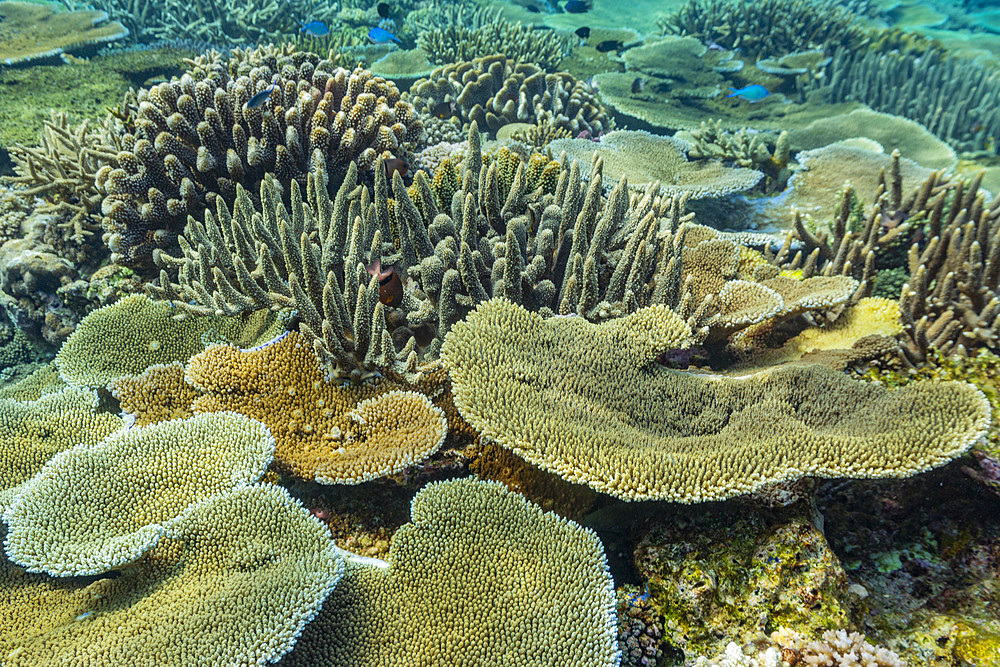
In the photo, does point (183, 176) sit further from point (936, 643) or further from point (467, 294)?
point (936, 643)

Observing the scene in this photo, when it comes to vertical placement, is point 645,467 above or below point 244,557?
above

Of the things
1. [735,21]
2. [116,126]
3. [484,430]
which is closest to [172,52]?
[116,126]

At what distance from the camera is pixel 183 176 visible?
3.86 m

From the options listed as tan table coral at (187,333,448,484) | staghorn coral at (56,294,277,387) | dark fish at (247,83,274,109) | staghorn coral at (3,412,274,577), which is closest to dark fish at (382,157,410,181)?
dark fish at (247,83,274,109)

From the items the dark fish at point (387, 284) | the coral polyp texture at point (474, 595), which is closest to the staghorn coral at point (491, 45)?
the dark fish at point (387, 284)

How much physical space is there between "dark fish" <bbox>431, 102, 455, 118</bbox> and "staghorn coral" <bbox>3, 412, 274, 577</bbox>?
6103 mm

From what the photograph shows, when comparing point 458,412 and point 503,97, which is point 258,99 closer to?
point 458,412

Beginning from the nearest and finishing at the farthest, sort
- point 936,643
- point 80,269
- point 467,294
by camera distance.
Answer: point 936,643 → point 467,294 → point 80,269

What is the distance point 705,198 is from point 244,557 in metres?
5.39

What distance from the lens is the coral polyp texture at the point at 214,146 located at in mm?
3826

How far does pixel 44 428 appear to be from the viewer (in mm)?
2820

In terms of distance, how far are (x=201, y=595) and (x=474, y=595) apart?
1083mm

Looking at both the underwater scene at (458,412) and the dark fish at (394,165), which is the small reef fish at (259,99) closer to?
the underwater scene at (458,412)

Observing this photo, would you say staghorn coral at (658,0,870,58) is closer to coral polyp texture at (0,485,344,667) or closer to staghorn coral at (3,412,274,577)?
staghorn coral at (3,412,274,577)
